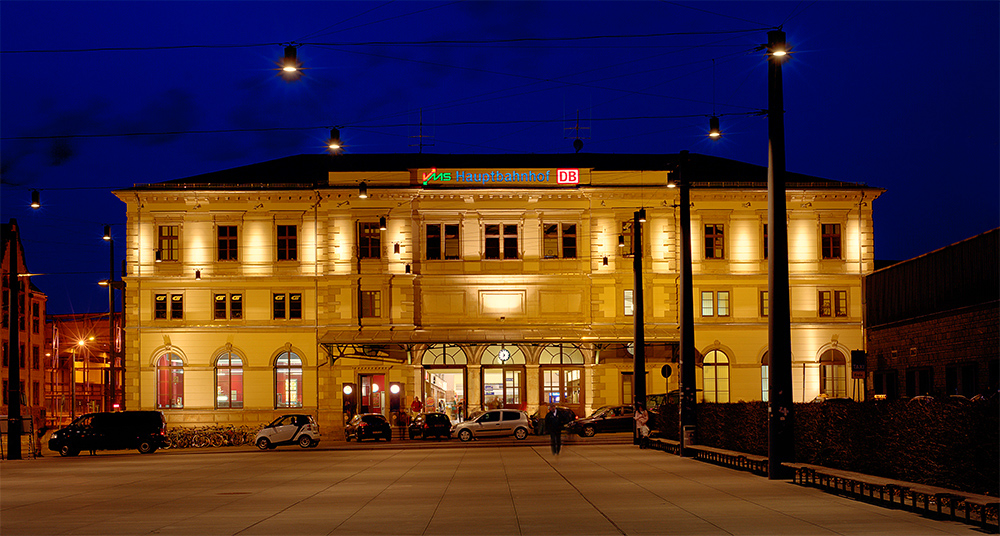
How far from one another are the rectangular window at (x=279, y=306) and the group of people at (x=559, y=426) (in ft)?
78.7

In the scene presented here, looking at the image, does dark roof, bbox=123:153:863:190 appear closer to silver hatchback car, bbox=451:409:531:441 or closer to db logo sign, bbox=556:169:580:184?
db logo sign, bbox=556:169:580:184

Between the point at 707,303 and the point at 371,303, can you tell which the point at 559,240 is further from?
the point at 371,303

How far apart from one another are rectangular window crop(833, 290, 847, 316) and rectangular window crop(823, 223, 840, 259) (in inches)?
78.9

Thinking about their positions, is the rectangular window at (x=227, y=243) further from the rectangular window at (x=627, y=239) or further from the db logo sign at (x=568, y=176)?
the rectangular window at (x=627, y=239)

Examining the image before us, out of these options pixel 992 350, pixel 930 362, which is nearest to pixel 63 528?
pixel 992 350

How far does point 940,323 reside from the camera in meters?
40.7

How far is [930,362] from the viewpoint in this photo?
42.3m

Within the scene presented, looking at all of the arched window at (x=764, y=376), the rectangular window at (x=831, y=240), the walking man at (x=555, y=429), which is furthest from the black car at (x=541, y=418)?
the rectangular window at (x=831, y=240)

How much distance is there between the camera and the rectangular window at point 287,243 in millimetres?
60062

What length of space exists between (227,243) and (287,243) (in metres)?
3.26

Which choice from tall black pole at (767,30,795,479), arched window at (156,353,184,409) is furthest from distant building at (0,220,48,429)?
tall black pole at (767,30,795,479)

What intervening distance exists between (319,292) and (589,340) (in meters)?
14.9

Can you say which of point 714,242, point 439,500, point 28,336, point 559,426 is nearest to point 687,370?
point 559,426

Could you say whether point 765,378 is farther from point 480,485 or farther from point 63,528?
point 63,528
